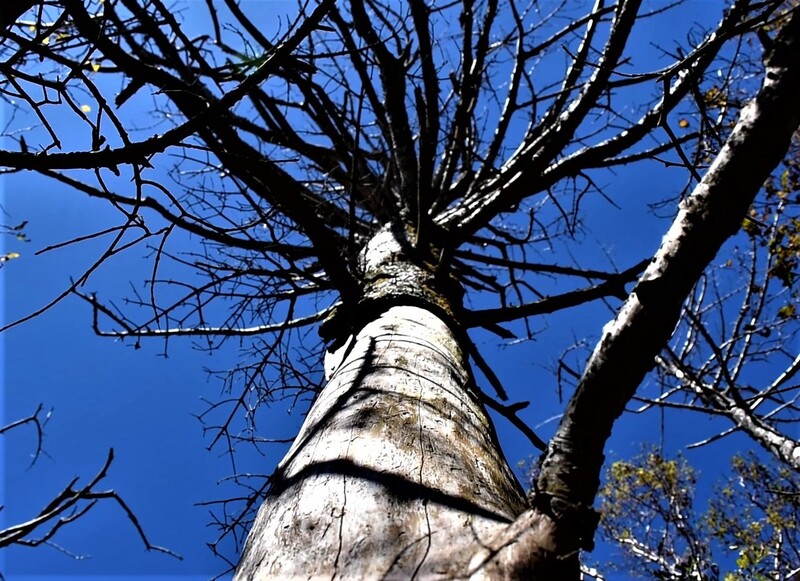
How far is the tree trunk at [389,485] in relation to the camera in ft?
2.40

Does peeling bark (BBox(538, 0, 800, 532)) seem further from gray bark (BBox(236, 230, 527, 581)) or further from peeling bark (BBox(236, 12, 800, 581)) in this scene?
gray bark (BBox(236, 230, 527, 581))

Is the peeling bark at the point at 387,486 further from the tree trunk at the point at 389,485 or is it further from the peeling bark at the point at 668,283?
the peeling bark at the point at 668,283

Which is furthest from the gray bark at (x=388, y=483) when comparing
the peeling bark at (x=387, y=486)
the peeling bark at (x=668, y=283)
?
the peeling bark at (x=668, y=283)

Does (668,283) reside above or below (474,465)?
above

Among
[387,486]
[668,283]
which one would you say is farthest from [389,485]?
[668,283]

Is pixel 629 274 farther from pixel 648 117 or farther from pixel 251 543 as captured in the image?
pixel 251 543

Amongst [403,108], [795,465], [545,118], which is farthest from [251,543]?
[545,118]

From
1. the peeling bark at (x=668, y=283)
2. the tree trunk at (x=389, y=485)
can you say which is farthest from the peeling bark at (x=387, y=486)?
the peeling bark at (x=668, y=283)

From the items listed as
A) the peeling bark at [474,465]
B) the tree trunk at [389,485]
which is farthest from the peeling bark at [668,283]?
the tree trunk at [389,485]

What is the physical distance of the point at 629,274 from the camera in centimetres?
248

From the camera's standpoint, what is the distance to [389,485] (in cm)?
87

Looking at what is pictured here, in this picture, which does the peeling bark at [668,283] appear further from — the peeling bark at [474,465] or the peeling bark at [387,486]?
the peeling bark at [387,486]

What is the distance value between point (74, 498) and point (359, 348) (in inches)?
38.2

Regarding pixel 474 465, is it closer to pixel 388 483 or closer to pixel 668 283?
pixel 388 483
